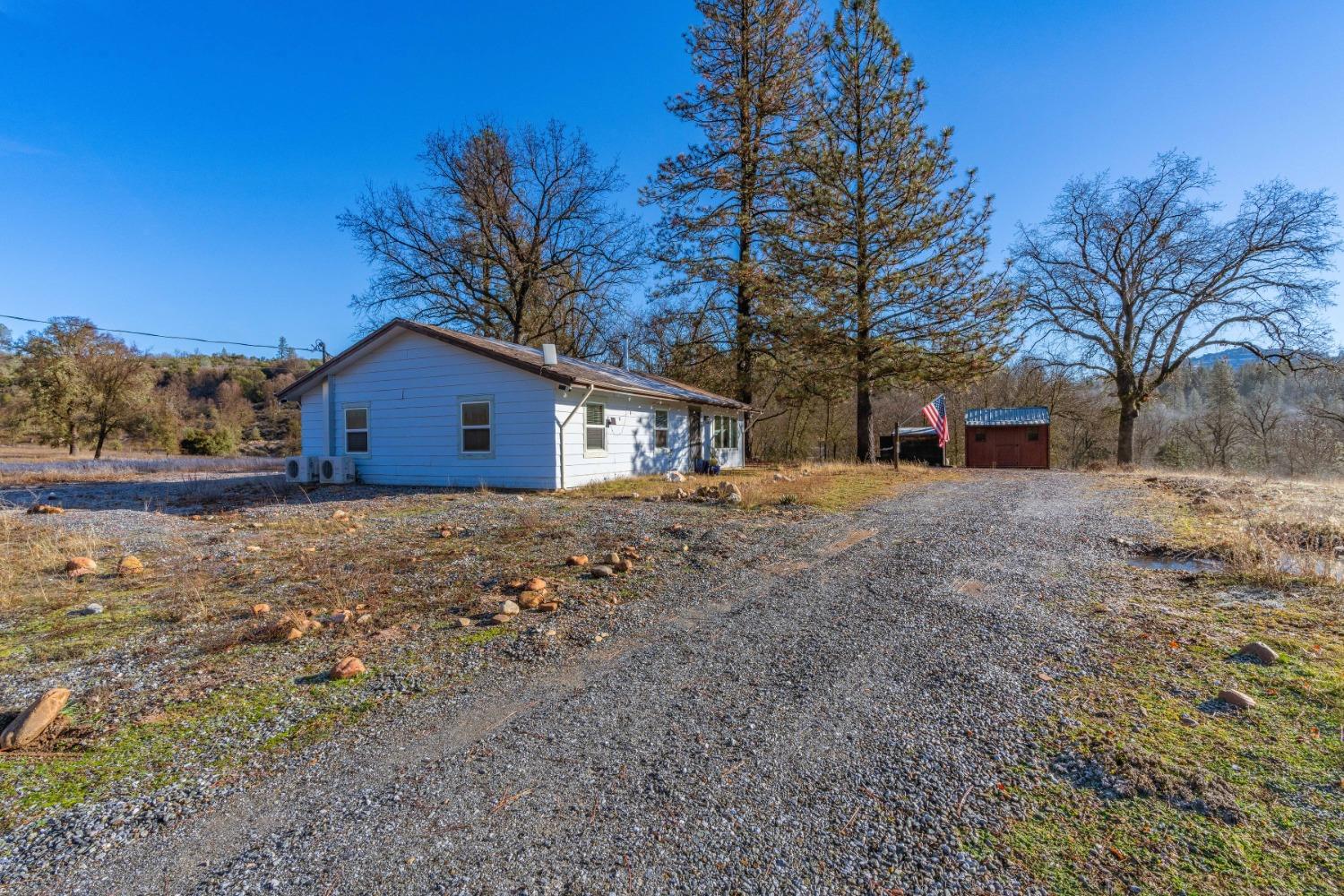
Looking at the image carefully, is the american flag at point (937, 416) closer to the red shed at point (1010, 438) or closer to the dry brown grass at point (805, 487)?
the red shed at point (1010, 438)


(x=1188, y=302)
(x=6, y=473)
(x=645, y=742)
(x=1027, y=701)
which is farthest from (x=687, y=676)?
(x=1188, y=302)

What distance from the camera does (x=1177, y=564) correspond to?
17.0 ft

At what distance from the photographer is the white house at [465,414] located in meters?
11.5

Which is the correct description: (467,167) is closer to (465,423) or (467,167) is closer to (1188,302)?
(465,423)

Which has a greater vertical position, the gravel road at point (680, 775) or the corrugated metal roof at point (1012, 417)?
the corrugated metal roof at point (1012, 417)

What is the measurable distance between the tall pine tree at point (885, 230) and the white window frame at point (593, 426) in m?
7.66

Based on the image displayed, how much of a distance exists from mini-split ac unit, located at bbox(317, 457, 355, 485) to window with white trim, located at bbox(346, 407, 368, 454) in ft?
1.47

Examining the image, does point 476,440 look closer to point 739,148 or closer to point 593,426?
point 593,426

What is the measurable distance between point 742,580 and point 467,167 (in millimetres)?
22105

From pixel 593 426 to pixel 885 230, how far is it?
10469 mm

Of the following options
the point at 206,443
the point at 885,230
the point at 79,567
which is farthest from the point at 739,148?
the point at 206,443

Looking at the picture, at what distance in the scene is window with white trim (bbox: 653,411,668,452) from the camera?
15.5 m

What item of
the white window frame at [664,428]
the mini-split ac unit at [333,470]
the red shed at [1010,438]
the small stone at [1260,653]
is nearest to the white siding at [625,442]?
the white window frame at [664,428]

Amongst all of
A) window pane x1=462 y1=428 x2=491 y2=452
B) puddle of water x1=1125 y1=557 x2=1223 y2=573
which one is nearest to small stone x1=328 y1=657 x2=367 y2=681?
puddle of water x1=1125 y1=557 x2=1223 y2=573
